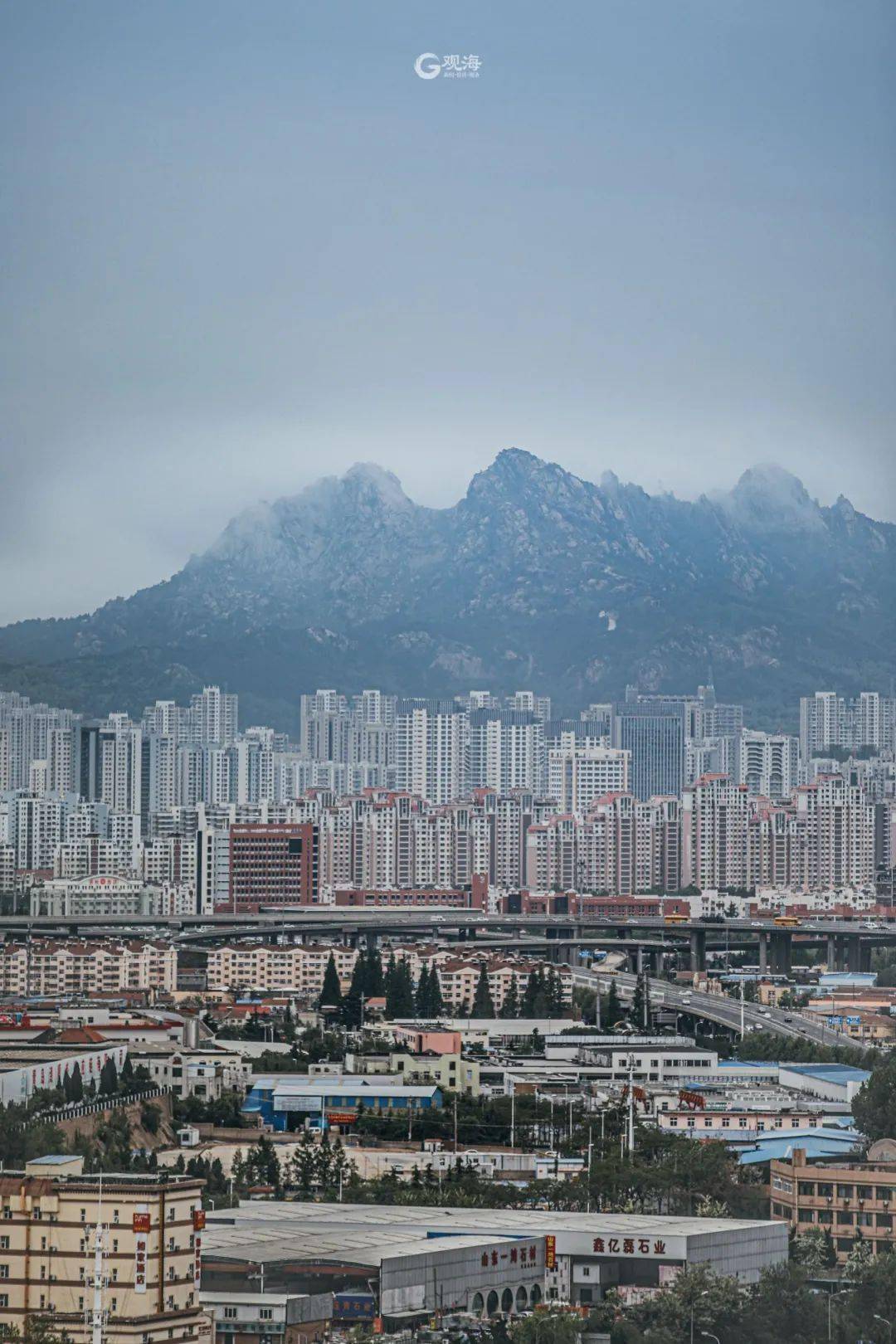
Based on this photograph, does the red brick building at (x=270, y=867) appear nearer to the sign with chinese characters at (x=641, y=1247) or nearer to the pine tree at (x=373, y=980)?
the pine tree at (x=373, y=980)

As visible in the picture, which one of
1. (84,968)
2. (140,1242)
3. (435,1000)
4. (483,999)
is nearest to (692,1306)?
(140,1242)

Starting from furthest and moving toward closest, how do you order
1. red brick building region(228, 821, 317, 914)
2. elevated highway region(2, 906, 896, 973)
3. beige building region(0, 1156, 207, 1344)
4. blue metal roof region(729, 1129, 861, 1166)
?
red brick building region(228, 821, 317, 914), elevated highway region(2, 906, 896, 973), blue metal roof region(729, 1129, 861, 1166), beige building region(0, 1156, 207, 1344)

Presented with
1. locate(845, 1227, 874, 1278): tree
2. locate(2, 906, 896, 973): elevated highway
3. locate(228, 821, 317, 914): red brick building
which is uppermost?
locate(228, 821, 317, 914): red brick building

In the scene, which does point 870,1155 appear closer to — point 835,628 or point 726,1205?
point 726,1205

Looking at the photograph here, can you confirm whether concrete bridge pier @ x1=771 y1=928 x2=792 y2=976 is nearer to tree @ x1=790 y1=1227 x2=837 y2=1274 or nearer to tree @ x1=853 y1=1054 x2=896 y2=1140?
tree @ x1=853 y1=1054 x2=896 y2=1140

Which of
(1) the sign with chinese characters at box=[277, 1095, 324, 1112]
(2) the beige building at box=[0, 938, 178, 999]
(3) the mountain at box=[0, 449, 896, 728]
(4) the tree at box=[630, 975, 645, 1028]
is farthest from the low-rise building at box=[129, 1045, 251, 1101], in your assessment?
(3) the mountain at box=[0, 449, 896, 728]

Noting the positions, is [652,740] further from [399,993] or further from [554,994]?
[399,993]

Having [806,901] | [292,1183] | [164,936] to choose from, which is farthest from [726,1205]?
[806,901]
